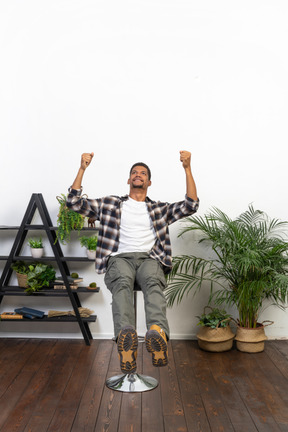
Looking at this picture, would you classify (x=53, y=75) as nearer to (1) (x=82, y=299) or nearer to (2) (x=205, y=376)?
(1) (x=82, y=299)

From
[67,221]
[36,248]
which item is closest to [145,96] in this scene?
[67,221]

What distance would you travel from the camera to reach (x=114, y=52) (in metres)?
4.21

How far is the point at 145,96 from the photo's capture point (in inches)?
166

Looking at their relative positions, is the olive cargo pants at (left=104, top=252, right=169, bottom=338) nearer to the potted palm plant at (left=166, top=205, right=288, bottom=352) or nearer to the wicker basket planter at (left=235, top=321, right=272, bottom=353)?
the potted palm plant at (left=166, top=205, right=288, bottom=352)

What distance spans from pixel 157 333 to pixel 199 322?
142 centimetres

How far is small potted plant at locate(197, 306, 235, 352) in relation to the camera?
3.80 metres

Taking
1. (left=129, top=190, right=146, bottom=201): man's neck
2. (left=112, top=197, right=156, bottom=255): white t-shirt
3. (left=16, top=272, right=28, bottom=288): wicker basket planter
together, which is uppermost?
(left=129, top=190, right=146, bottom=201): man's neck

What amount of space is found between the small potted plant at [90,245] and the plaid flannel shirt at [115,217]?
2.08 feet

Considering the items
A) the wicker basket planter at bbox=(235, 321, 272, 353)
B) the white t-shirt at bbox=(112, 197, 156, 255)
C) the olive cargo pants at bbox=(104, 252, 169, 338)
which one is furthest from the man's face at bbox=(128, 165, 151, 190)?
→ the wicker basket planter at bbox=(235, 321, 272, 353)

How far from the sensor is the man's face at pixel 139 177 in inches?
131

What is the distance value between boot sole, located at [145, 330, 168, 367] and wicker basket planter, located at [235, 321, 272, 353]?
1.39 m

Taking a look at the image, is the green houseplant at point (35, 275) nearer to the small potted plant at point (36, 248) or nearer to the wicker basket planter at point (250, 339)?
the small potted plant at point (36, 248)

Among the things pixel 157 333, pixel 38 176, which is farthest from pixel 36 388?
pixel 38 176

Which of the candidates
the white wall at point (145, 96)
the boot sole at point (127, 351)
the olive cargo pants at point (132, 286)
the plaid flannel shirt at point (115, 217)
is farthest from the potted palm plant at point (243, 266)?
the boot sole at point (127, 351)
